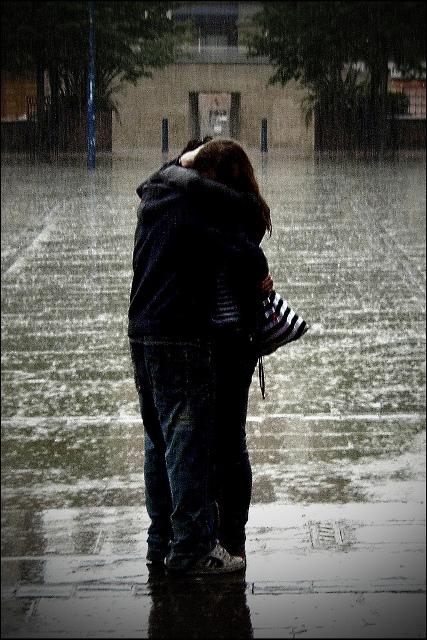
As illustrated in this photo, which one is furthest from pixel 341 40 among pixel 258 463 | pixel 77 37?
pixel 258 463

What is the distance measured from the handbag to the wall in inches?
1614

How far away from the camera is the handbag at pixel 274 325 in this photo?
4.07 metres

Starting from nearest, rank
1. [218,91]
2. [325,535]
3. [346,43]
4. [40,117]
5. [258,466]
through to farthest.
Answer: [325,535] → [258,466] → [346,43] → [40,117] → [218,91]

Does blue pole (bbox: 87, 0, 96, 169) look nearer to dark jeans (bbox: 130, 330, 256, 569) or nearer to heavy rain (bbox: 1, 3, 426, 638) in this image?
heavy rain (bbox: 1, 3, 426, 638)

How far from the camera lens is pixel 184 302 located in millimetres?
3951

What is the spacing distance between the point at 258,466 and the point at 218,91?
4318 centimetres

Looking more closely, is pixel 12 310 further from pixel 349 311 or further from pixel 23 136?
pixel 23 136

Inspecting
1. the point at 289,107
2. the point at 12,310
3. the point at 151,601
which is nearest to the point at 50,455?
the point at 151,601

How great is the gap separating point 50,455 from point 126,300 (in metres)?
4.37

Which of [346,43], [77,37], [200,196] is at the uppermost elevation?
[77,37]

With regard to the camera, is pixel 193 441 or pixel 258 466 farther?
pixel 258 466

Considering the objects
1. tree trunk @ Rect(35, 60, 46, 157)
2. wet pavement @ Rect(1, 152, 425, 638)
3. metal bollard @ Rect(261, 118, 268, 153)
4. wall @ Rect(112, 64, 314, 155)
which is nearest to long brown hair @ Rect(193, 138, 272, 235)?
wet pavement @ Rect(1, 152, 425, 638)

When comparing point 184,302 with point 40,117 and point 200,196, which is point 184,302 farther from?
point 40,117

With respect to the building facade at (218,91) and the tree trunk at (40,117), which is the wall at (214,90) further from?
the tree trunk at (40,117)
